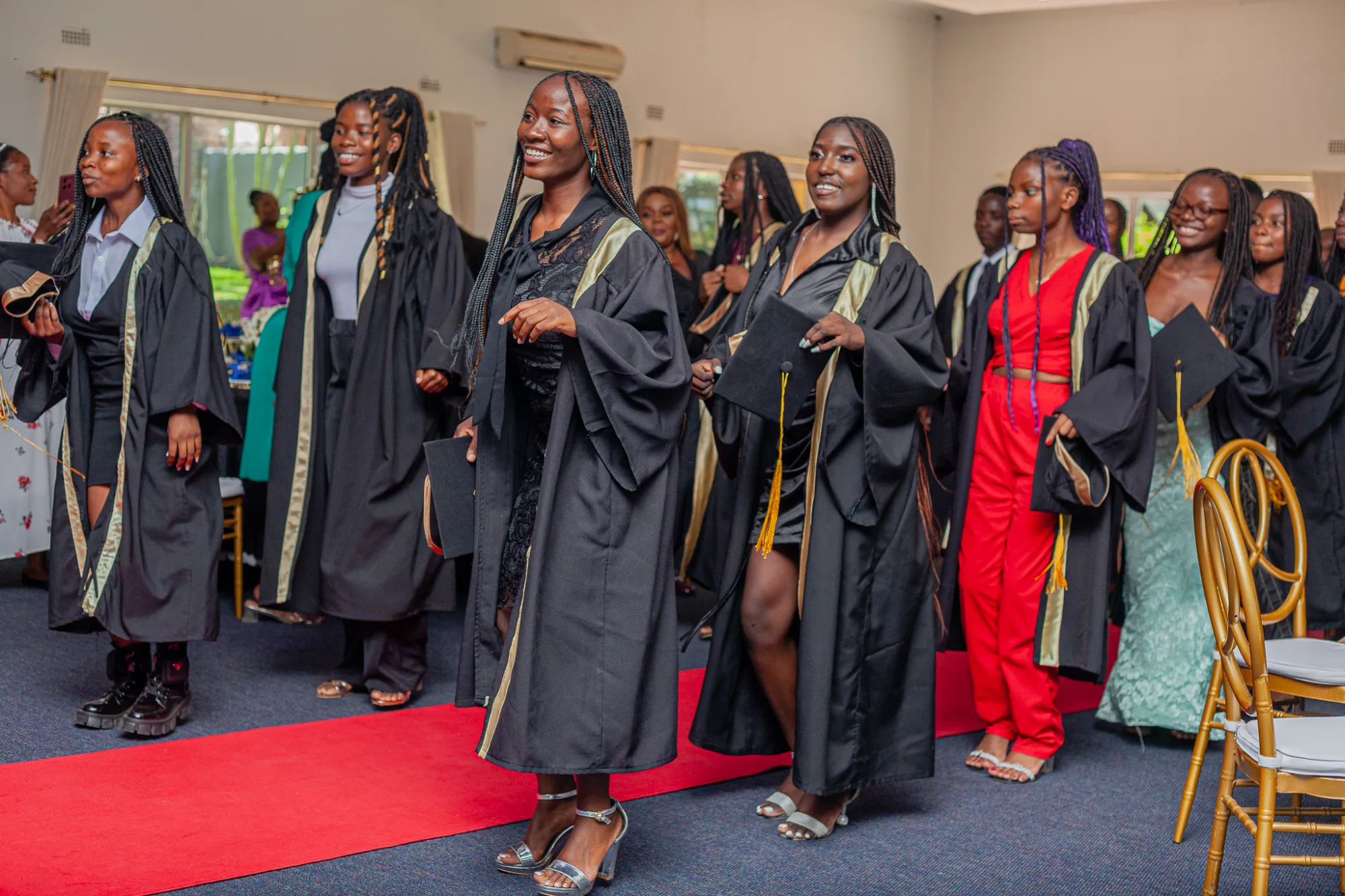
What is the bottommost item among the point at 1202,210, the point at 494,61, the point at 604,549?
the point at 604,549

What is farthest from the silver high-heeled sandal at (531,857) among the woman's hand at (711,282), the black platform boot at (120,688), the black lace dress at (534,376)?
the woman's hand at (711,282)

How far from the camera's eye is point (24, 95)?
8.64 meters

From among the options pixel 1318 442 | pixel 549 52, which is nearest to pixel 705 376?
pixel 1318 442

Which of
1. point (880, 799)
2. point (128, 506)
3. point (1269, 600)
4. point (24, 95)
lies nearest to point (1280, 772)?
point (880, 799)

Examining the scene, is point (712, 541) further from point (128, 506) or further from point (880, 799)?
point (128, 506)

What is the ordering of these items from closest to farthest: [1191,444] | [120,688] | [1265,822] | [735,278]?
[1265,822], [120,688], [1191,444], [735,278]

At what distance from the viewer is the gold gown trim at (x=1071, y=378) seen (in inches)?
148

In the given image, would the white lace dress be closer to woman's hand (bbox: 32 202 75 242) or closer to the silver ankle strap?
woman's hand (bbox: 32 202 75 242)

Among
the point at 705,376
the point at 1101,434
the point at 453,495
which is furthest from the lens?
the point at 1101,434

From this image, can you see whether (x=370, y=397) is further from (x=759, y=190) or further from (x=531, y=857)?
(x=759, y=190)

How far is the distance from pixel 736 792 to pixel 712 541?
202 cm

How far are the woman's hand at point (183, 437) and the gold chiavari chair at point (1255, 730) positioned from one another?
2712 mm

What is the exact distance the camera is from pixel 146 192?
3.87m

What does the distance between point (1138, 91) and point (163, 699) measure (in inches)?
453
